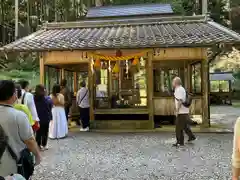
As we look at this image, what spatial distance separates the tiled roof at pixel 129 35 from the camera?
31.3 feet

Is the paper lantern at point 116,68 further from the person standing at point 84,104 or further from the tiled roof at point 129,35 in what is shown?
the person standing at point 84,104

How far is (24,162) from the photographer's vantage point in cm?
284

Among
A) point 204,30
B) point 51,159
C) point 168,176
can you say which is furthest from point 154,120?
point 168,176

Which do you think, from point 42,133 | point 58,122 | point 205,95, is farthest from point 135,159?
point 205,95

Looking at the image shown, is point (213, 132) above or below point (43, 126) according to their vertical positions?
below

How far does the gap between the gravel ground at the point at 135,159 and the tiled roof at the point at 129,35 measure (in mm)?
2660

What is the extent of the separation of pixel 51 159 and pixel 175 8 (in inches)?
688

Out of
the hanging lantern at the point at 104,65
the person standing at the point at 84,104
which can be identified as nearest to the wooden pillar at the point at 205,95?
the hanging lantern at the point at 104,65

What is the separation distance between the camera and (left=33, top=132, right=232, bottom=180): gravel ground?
5.29 m

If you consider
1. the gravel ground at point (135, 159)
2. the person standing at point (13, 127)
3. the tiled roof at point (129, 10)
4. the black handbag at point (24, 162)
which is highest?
the tiled roof at point (129, 10)

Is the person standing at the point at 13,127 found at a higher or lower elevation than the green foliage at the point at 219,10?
lower

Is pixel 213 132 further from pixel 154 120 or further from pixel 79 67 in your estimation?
pixel 79 67

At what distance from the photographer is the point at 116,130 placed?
10.5 meters

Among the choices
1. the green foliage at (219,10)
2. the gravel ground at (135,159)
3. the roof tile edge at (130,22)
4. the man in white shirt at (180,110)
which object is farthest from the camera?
the green foliage at (219,10)
